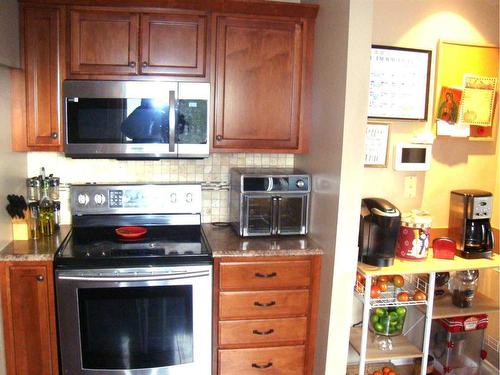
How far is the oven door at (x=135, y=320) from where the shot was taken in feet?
6.67

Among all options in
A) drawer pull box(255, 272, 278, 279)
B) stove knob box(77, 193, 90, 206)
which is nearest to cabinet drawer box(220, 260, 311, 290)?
drawer pull box(255, 272, 278, 279)

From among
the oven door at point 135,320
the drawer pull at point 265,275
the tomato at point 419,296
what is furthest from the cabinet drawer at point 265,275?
the tomato at point 419,296

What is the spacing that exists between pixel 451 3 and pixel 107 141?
2157 mm

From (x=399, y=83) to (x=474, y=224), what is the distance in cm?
92

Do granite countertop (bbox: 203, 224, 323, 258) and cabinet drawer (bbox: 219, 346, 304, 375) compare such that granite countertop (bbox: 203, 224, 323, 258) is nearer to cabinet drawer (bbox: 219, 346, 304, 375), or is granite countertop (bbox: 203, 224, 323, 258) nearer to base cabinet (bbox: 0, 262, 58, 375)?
cabinet drawer (bbox: 219, 346, 304, 375)

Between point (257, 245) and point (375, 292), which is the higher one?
point (257, 245)

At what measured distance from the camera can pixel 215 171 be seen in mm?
2686

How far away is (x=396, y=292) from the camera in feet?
8.37

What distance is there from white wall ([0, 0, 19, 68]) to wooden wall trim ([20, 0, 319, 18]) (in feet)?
0.37

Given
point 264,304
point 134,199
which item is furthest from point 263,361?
point 134,199

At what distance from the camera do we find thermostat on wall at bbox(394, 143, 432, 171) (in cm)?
259

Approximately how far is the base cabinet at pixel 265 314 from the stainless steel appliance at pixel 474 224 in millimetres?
916

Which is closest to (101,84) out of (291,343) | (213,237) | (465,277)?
(213,237)

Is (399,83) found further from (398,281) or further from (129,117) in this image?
(129,117)
